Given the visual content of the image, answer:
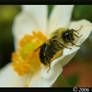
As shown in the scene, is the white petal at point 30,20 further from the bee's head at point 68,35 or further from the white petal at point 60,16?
the bee's head at point 68,35

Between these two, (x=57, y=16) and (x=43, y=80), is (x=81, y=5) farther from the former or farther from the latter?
(x=43, y=80)

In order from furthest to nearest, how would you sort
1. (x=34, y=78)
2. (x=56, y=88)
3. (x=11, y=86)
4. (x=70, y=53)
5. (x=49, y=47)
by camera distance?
(x=11, y=86), (x=34, y=78), (x=56, y=88), (x=49, y=47), (x=70, y=53)

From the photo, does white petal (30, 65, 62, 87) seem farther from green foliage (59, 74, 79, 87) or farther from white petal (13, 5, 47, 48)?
white petal (13, 5, 47, 48)

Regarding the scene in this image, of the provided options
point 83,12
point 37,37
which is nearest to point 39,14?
point 37,37

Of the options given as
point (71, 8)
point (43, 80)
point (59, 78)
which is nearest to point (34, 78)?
point (43, 80)

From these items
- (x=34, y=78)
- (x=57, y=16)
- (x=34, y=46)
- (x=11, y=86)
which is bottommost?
(x=11, y=86)

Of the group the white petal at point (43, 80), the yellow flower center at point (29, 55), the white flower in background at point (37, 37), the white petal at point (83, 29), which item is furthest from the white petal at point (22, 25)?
the white petal at point (83, 29)

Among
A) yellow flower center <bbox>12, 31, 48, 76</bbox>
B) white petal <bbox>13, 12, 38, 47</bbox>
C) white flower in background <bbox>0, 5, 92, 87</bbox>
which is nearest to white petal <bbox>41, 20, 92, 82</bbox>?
white flower in background <bbox>0, 5, 92, 87</bbox>

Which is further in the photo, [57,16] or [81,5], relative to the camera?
[57,16]

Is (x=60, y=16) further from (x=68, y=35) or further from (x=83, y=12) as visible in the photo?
(x=68, y=35)
